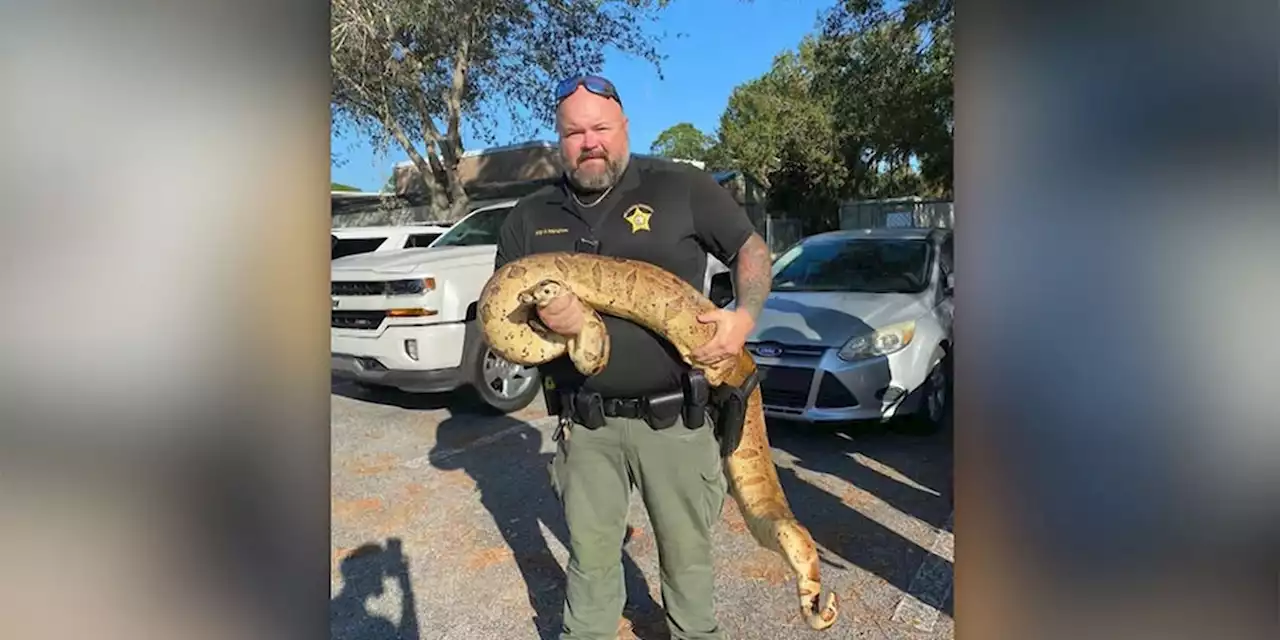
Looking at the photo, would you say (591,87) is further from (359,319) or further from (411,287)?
(359,319)

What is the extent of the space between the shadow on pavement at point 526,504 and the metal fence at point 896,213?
1353 cm

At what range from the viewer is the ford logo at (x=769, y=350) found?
623 centimetres

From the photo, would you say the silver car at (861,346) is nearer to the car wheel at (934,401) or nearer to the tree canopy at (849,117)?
the car wheel at (934,401)

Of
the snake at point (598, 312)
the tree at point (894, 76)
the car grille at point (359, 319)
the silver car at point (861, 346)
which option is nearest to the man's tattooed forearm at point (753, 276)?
the snake at point (598, 312)

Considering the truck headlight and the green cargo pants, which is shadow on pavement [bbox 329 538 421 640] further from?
the truck headlight

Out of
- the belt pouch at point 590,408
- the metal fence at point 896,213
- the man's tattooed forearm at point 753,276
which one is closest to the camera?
the man's tattooed forearm at point 753,276

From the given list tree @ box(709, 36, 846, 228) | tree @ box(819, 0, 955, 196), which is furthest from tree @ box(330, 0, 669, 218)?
tree @ box(709, 36, 846, 228)

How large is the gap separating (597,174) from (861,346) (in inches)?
157
